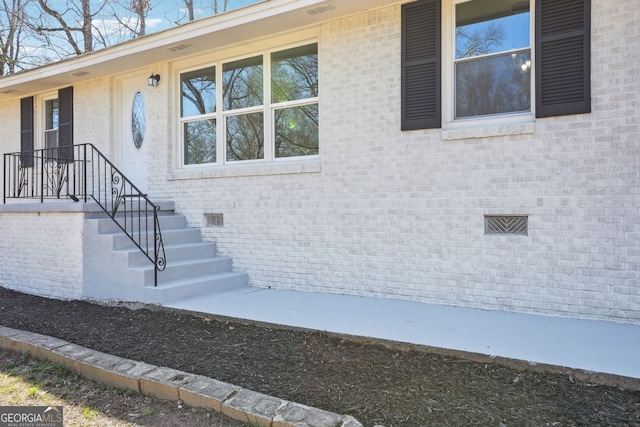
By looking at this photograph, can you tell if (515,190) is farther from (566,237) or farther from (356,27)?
(356,27)

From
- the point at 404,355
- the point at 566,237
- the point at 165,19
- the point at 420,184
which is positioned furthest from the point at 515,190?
A: the point at 165,19

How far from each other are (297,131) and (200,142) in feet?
6.10

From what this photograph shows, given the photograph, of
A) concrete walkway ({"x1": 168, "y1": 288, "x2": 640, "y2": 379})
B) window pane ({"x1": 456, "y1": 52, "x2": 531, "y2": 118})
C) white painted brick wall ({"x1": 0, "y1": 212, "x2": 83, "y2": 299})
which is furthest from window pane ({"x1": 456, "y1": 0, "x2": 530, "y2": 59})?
white painted brick wall ({"x1": 0, "y1": 212, "x2": 83, "y2": 299})

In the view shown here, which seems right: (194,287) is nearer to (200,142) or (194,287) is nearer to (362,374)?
(200,142)

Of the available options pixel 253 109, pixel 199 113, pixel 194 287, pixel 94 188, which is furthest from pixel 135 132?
pixel 194 287

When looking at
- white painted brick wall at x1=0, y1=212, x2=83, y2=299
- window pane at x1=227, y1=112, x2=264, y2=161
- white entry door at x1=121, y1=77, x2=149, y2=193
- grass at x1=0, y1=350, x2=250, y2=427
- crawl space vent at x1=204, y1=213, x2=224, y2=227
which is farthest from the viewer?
white entry door at x1=121, y1=77, x2=149, y2=193

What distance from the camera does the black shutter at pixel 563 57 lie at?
4193 mm

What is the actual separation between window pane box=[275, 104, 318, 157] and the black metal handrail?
1.91 metres

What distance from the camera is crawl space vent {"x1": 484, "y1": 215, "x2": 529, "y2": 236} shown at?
4.54 m

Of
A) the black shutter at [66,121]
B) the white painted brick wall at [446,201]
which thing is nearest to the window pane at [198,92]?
the white painted brick wall at [446,201]

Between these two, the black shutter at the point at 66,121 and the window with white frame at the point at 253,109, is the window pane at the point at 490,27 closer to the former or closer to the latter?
the window with white frame at the point at 253,109

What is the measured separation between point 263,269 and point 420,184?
2.48 m

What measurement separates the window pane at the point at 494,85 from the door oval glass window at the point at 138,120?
528cm

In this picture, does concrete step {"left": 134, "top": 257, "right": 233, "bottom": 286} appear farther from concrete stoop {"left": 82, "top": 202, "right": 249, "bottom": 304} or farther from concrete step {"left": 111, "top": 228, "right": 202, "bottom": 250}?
concrete step {"left": 111, "top": 228, "right": 202, "bottom": 250}
